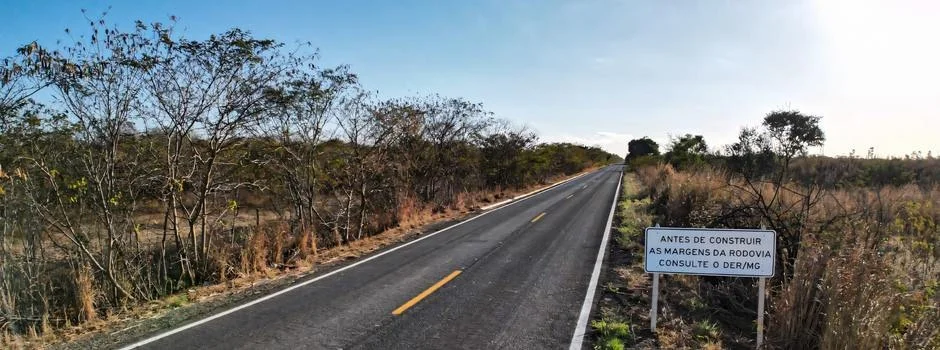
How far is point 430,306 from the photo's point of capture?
7.39 metres

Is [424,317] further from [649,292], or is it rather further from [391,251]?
[391,251]

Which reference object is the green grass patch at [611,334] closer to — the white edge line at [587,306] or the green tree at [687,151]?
the white edge line at [587,306]

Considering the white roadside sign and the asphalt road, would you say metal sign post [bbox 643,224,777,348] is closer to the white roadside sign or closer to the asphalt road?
the white roadside sign

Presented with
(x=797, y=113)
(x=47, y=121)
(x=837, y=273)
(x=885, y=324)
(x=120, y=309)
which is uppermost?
(x=797, y=113)

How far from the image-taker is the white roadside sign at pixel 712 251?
5.74 metres

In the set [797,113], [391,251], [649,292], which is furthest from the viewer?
[797,113]

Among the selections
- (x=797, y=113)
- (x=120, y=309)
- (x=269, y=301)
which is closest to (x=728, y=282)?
(x=269, y=301)

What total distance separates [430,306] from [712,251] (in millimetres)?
3826

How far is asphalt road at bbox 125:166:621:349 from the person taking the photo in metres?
6.00

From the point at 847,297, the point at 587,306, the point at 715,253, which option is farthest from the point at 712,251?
the point at 587,306

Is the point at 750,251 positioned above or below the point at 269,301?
above

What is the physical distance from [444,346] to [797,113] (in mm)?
29676

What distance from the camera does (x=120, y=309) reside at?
7.52 meters

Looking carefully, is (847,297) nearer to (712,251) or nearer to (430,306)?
(712,251)
